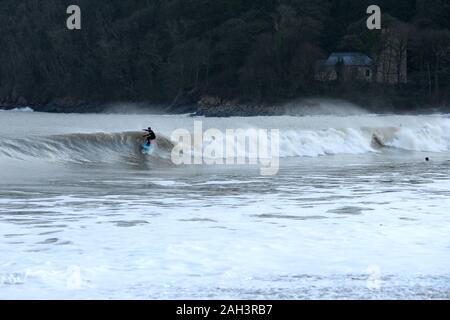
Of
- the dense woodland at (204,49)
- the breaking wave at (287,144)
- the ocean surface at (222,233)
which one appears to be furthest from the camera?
the dense woodland at (204,49)

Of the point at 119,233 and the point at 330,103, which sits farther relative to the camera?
the point at 330,103

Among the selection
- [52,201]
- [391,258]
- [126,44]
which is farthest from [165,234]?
[126,44]

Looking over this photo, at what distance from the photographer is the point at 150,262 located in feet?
34.9

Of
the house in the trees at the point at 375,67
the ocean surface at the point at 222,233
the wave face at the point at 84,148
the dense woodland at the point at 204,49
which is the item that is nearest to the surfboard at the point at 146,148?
the wave face at the point at 84,148

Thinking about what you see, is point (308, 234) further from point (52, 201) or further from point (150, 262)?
point (52, 201)

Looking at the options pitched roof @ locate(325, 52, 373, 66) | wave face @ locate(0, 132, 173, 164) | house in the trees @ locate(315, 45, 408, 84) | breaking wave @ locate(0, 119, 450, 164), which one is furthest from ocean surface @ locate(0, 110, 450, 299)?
pitched roof @ locate(325, 52, 373, 66)

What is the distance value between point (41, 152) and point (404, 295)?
22.0 meters

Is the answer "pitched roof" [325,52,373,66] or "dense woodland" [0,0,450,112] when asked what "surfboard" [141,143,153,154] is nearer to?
"dense woodland" [0,0,450,112]

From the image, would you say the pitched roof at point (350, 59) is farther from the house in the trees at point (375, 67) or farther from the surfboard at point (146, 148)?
the surfboard at point (146, 148)

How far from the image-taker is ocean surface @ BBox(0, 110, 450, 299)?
9.48 meters

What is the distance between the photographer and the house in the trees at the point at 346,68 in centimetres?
11350

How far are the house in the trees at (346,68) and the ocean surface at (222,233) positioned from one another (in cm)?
8881
